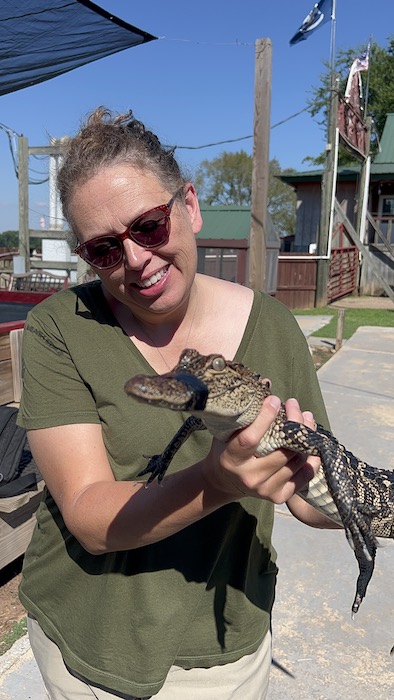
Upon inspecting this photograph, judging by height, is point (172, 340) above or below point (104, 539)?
above

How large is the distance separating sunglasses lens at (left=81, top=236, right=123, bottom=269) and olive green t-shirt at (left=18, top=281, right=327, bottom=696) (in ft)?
0.51

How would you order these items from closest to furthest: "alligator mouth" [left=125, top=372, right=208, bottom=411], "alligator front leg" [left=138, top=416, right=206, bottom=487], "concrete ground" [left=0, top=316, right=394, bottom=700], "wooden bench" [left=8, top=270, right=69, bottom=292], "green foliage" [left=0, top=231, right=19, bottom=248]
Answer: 1. "alligator mouth" [left=125, top=372, right=208, bottom=411]
2. "alligator front leg" [left=138, top=416, right=206, bottom=487]
3. "concrete ground" [left=0, top=316, right=394, bottom=700]
4. "wooden bench" [left=8, top=270, right=69, bottom=292]
5. "green foliage" [left=0, top=231, right=19, bottom=248]

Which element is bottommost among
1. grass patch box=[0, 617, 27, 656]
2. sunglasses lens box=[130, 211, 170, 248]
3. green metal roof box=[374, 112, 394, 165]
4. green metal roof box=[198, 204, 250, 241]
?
grass patch box=[0, 617, 27, 656]

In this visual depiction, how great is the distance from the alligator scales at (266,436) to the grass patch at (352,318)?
10.8 m

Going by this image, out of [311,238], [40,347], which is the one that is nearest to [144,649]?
[40,347]

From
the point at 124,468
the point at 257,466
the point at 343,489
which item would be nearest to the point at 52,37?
the point at 124,468

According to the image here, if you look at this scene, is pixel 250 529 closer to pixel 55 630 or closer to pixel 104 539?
pixel 104 539

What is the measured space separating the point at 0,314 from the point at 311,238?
806 inches

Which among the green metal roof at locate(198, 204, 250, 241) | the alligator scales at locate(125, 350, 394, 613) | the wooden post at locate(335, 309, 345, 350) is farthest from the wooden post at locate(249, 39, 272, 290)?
the green metal roof at locate(198, 204, 250, 241)

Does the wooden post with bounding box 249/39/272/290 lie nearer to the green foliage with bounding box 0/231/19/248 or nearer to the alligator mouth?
the alligator mouth

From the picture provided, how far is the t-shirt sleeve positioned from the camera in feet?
5.08

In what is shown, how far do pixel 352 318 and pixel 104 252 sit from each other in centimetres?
1562

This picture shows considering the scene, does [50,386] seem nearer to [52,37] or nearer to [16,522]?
[16,522]

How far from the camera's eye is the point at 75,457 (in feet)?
4.98
